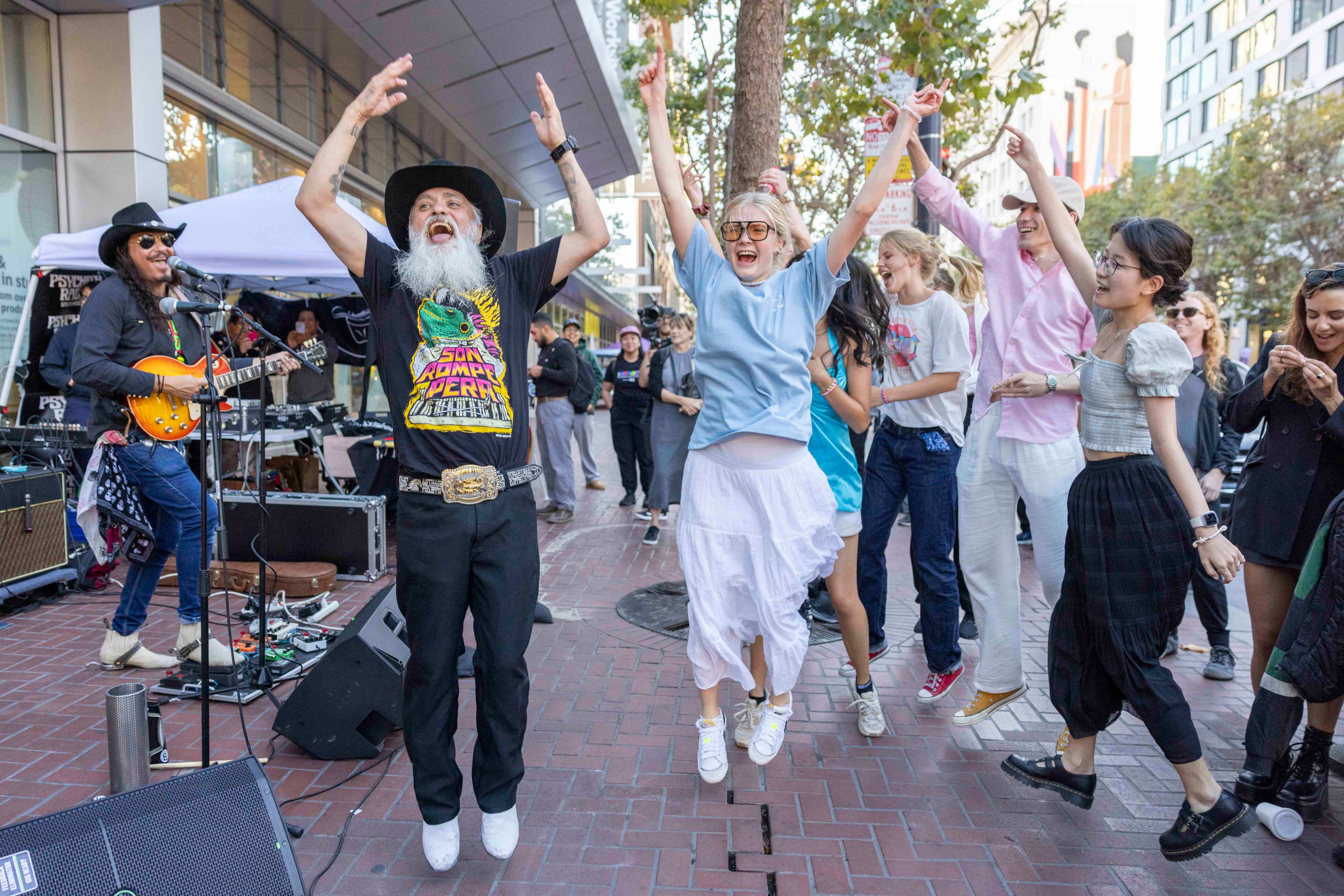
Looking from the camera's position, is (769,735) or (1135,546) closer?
(1135,546)

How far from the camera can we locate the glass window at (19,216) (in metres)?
7.71

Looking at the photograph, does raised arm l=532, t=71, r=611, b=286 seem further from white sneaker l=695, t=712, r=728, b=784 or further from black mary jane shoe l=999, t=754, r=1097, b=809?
black mary jane shoe l=999, t=754, r=1097, b=809

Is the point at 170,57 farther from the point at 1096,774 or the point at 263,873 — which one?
the point at 1096,774

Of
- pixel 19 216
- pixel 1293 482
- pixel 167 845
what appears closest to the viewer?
pixel 167 845

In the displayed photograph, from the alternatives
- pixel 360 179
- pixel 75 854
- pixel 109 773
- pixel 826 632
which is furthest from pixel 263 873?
A: pixel 360 179

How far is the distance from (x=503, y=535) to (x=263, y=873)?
1056 mm

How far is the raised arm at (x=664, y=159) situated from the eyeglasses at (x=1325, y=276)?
7.11 ft

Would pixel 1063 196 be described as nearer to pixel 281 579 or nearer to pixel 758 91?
pixel 758 91

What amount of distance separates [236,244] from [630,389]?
154 inches

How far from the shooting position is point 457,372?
272 centimetres

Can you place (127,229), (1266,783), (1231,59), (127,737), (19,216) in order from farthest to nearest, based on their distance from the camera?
(1231,59), (19,216), (127,229), (1266,783), (127,737)

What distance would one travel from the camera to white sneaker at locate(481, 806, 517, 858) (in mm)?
2717

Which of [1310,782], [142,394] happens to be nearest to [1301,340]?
[1310,782]

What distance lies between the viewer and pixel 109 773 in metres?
3.09
